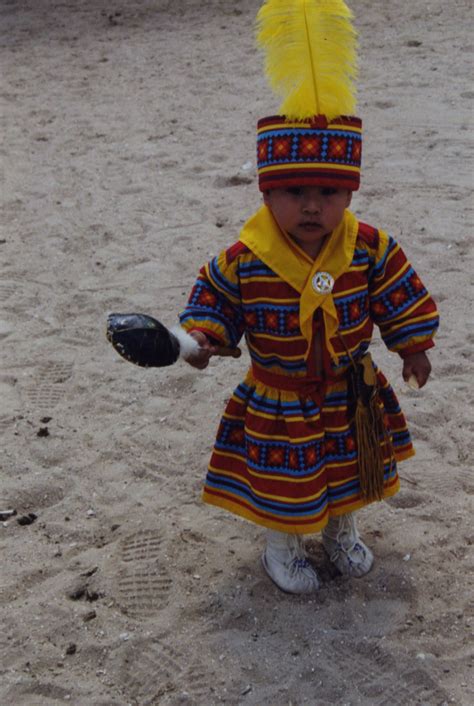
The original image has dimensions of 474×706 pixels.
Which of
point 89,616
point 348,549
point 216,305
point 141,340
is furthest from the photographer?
point 348,549

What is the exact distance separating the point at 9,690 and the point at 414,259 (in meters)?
2.95

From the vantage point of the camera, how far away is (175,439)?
357 centimetres

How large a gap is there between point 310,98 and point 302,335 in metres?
0.60

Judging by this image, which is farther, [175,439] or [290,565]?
[175,439]

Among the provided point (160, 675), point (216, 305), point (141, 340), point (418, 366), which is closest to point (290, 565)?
point (160, 675)

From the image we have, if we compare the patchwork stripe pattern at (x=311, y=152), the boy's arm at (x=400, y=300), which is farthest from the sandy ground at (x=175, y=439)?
the patchwork stripe pattern at (x=311, y=152)

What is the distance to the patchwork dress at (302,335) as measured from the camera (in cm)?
247

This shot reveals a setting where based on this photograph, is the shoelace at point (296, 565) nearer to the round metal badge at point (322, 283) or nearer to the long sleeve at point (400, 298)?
the long sleeve at point (400, 298)

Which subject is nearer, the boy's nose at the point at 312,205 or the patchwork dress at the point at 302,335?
the boy's nose at the point at 312,205

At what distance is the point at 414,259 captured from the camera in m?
4.69

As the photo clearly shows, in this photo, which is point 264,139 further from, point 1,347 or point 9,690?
point 1,347

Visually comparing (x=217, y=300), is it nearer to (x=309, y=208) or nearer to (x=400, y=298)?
(x=309, y=208)

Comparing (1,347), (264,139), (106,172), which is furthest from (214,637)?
(106,172)

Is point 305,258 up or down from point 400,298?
up
